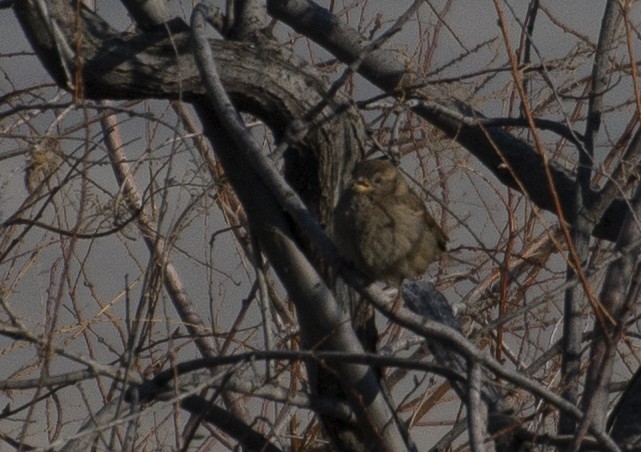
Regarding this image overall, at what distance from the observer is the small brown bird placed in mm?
5066

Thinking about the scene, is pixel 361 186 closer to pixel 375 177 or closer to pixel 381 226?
pixel 375 177

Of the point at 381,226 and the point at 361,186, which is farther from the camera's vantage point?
the point at 381,226

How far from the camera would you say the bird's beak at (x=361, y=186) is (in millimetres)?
5047

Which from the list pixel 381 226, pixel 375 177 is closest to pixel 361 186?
pixel 375 177

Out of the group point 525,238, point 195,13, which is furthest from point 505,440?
point 525,238

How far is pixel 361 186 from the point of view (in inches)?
199

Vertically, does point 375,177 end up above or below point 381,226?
above

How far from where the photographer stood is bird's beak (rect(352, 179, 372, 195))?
16.6ft

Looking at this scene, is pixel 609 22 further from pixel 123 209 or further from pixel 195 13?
pixel 123 209

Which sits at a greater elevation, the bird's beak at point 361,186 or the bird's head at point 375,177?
the bird's head at point 375,177

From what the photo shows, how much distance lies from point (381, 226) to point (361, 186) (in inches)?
8.4

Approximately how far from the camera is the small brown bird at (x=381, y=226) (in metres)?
5.07

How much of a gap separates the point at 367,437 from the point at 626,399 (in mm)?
1102

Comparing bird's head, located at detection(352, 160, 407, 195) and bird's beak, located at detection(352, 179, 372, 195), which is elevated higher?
bird's head, located at detection(352, 160, 407, 195)
